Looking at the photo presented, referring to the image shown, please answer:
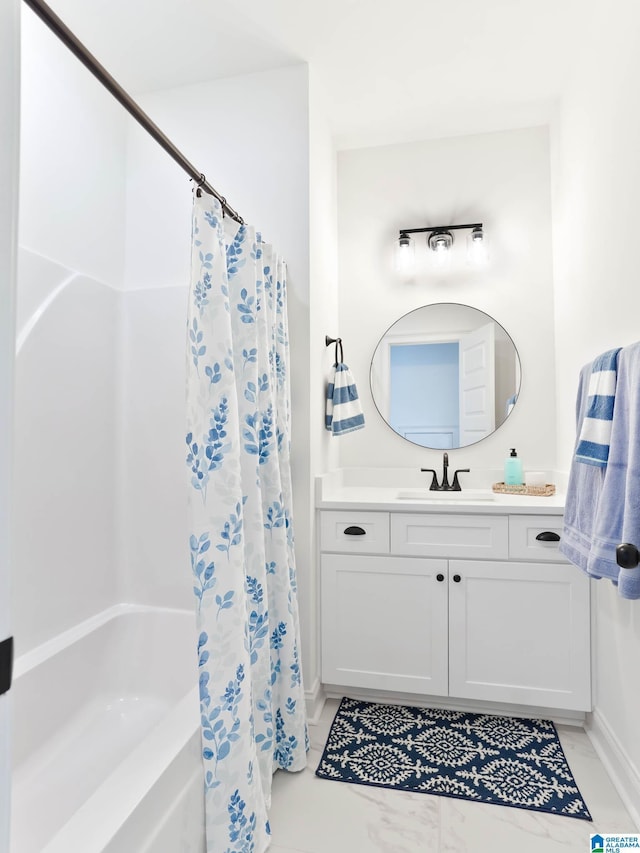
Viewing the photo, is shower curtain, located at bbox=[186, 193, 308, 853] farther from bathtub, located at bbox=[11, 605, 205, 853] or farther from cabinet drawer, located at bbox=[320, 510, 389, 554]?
cabinet drawer, located at bbox=[320, 510, 389, 554]

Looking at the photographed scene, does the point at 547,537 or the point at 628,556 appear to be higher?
the point at 628,556

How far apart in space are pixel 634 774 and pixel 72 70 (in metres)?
3.28

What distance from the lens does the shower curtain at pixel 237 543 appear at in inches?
51.6

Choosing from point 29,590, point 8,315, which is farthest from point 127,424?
point 8,315

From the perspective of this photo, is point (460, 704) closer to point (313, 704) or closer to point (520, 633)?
point (520, 633)

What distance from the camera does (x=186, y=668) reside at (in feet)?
6.57

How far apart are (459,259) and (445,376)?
0.65 metres

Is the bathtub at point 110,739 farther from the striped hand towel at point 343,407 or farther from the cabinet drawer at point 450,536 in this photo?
the striped hand towel at point 343,407

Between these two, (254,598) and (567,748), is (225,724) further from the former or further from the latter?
(567,748)

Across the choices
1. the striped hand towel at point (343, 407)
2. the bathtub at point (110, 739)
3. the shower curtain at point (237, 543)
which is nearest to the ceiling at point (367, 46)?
the shower curtain at point (237, 543)

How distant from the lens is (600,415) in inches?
61.4

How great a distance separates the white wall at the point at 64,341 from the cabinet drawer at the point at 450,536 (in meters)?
1.27

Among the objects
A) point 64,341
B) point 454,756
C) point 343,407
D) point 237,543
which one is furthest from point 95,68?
point 454,756

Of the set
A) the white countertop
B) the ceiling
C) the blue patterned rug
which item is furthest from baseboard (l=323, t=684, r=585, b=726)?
the ceiling
